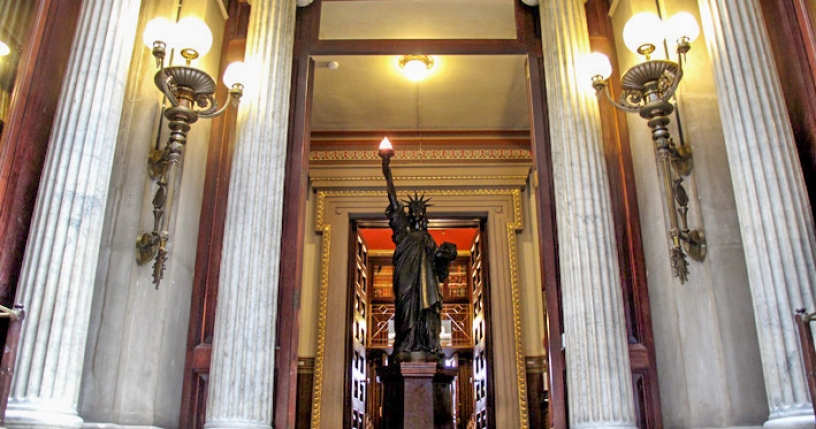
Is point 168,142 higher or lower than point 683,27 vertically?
lower

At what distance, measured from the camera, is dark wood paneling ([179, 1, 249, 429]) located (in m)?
4.03

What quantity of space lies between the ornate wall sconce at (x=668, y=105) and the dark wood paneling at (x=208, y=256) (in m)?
2.53

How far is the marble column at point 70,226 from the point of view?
9.07 ft

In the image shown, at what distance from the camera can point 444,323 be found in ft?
34.9

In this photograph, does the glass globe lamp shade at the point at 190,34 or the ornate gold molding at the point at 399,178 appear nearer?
the glass globe lamp shade at the point at 190,34

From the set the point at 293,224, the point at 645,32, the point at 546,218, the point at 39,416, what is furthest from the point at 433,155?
the point at 39,416

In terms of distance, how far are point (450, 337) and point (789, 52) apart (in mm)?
7505

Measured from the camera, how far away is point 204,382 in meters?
4.10

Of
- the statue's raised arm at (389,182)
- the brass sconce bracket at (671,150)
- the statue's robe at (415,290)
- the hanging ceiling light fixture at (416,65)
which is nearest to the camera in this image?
the brass sconce bracket at (671,150)

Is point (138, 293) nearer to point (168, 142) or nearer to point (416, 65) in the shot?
point (168, 142)

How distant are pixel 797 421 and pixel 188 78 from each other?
3275 millimetres

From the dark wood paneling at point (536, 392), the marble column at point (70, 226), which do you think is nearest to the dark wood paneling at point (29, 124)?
the marble column at point (70, 226)

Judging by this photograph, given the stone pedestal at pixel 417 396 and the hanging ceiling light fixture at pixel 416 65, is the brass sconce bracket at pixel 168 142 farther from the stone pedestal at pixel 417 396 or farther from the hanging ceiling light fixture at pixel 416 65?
the hanging ceiling light fixture at pixel 416 65

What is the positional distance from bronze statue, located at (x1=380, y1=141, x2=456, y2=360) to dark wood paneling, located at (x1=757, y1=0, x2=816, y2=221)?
3076mm
